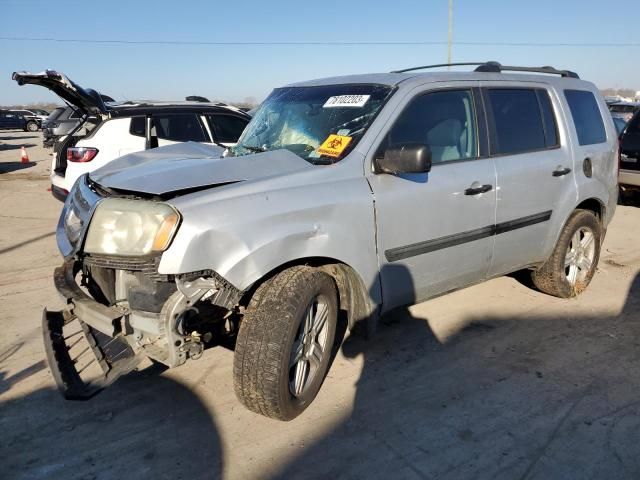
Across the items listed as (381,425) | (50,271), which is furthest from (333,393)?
(50,271)

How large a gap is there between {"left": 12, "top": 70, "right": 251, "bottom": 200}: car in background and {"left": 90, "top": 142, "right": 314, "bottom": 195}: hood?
384 cm

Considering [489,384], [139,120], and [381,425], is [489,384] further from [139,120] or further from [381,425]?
[139,120]

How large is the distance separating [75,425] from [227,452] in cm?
91

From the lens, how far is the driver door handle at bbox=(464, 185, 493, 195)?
3.72 meters

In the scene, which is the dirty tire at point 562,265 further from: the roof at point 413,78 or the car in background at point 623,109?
the car in background at point 623,109

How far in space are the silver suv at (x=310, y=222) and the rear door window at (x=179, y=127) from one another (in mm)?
4156

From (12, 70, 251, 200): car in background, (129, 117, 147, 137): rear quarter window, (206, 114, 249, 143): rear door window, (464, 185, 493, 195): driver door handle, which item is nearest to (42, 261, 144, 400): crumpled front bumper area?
(464, 185, 493, 195): driver door handle

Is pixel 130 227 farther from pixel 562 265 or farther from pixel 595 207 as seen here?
pixel 595 207

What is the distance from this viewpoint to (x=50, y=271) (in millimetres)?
5797

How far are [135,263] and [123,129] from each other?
553cm

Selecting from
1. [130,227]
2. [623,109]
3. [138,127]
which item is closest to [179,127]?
[138,127]

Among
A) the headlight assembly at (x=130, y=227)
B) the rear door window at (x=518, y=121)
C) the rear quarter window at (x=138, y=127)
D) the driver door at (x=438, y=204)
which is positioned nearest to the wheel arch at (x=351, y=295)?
the driver door at (x=438, y=204)

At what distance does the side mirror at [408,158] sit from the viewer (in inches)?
123

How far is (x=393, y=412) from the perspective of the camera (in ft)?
10.4
